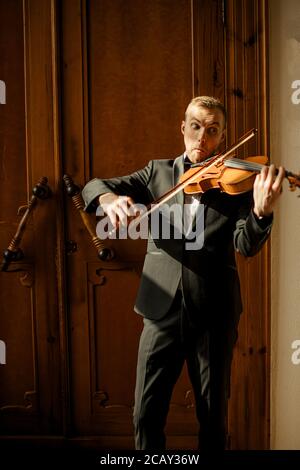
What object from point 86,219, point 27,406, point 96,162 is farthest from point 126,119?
point 27,406

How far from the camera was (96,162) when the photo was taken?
2.03 metres

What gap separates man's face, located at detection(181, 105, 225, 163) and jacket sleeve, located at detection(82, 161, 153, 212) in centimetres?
19

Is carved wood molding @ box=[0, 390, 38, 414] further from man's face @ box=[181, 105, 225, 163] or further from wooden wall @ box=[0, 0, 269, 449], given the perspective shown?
man's face @ box=[181, 105, 225, 163]

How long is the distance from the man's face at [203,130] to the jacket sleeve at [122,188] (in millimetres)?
192

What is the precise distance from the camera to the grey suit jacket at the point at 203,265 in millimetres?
1439

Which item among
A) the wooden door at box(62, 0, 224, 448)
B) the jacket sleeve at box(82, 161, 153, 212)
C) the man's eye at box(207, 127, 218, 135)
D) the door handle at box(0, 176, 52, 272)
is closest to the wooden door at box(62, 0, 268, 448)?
the wooden door at box(62, 0, 224, 448)

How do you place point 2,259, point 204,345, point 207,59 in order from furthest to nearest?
point 2,259 → point 207,59 → point 204,345

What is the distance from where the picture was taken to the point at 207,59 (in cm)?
195

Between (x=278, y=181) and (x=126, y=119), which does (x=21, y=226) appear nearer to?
(x=126, y=119)
